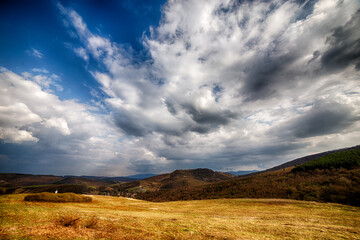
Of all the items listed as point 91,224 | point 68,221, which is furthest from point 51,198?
point 91,224

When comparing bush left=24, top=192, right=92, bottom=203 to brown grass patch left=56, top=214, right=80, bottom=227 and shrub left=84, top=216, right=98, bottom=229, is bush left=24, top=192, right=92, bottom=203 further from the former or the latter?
shrub left=84, top=216, right=98, bottom=229

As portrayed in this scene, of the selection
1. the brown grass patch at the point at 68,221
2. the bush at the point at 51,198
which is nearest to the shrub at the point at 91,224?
the brown grass patch at the point at 68,221

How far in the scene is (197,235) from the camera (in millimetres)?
13273

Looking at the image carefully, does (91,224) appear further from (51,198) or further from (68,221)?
(51,198)

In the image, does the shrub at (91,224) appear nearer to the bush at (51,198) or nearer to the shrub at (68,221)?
the shrub at (68,221)

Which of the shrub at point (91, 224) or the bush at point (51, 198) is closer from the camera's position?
the shrub at point (91, 224)

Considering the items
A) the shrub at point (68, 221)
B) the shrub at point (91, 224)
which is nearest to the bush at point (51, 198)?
the shrub at point (68, 221)

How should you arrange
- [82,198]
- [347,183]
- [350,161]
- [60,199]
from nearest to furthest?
[60,199] → [82,198] → [347,183] → [350,161]

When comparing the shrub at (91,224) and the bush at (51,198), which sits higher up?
the bush at (51,198)

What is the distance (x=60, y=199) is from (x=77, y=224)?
754 inches

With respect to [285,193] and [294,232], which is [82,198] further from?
[285,193]

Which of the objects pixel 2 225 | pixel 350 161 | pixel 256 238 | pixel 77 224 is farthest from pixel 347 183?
pixel 2 225

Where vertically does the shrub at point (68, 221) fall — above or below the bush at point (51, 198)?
below

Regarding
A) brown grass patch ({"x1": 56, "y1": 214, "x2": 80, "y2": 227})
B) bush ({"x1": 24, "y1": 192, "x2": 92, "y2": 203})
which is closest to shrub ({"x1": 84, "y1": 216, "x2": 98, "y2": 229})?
brown grass patch ({"x1": 56, "y1": 214, "x2": 80, "y2": 227})
